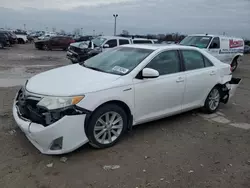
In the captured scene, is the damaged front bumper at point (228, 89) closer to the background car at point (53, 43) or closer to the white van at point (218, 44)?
the white van at point (218, 44)

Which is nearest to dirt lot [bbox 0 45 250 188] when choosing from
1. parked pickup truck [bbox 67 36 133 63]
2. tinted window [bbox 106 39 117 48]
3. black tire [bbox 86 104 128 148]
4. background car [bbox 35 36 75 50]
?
black tire [bbox 86 104 128 148]

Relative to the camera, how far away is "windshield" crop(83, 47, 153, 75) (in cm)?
436

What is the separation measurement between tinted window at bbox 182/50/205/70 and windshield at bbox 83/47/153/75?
0.88 meters

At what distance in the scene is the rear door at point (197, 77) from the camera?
200 inches

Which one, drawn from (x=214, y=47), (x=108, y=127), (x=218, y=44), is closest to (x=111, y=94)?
(x=108, y=127)

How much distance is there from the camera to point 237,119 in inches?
226

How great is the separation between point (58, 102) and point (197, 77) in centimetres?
295

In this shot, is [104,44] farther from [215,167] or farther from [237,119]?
[215,167]

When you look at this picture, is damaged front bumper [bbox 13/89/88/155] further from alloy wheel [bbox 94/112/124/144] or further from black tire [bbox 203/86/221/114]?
black tire [bbox 203/86/221/114]

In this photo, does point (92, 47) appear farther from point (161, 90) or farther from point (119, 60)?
point (161, 90)

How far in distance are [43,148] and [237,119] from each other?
4228mm

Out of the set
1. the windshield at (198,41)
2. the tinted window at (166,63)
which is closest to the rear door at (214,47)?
the windshield at (198,41)

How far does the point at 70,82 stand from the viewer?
3.85 meters

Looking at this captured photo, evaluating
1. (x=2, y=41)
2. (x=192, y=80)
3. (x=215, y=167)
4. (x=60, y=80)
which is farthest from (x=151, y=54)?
(x=2, y=41)
